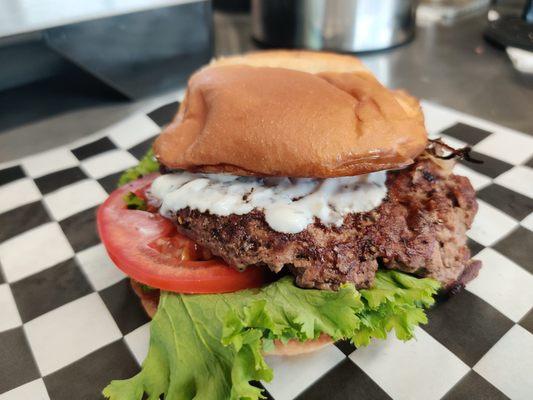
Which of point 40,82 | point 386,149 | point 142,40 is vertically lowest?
point 40,82

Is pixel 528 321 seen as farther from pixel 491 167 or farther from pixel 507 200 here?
pixel 491 167

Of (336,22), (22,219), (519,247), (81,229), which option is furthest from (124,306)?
(336,22)

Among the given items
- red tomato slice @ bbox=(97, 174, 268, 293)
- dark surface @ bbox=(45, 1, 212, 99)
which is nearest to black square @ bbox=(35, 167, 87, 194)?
red tomato slice @ bbox=(97, 174, 268, 293)

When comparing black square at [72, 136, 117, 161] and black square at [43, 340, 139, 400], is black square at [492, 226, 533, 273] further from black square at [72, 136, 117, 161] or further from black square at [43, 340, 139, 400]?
black square at [72, 136, 117, 161]

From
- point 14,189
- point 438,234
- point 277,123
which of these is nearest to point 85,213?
point 14,189

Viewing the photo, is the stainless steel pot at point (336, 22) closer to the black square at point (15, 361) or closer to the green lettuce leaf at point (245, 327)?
the green lettuce leaf at point (245, 327)

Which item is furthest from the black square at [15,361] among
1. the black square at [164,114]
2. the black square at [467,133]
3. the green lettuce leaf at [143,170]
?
the black square at [467,133]

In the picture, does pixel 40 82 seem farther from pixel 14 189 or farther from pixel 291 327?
pixel 291 327
